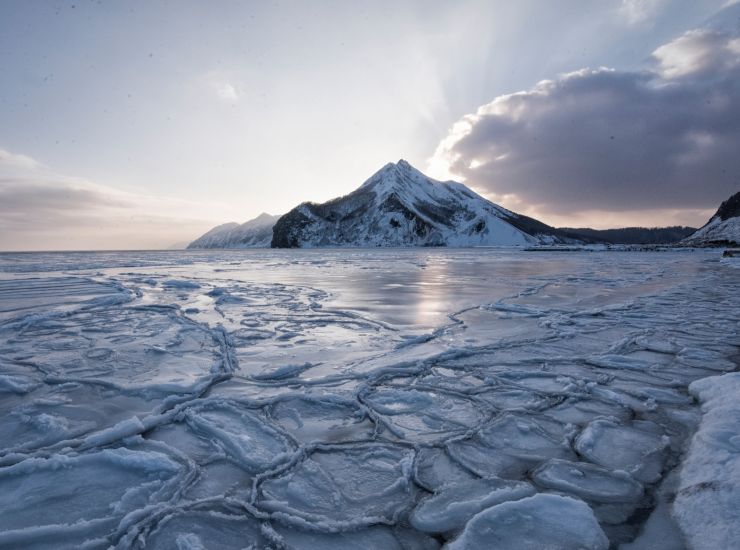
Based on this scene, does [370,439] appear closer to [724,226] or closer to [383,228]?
[724,226]

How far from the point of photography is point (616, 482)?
2.15 metres

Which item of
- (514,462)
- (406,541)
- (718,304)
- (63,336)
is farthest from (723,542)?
(718,304)

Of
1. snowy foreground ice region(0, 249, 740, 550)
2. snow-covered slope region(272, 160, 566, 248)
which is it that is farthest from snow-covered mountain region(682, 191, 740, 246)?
snowy foreground ice region(0, 249, 740, 550)

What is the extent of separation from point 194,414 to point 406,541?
202 cm

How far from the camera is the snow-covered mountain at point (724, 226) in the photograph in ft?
335

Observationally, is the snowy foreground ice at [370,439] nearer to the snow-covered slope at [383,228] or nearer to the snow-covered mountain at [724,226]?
the snow-covered mountain at [724,226]

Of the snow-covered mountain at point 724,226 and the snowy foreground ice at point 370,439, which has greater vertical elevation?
the snow-covered mountain at point 724,226

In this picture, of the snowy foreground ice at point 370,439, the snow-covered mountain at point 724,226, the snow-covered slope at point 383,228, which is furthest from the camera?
the snow-covered slope at point 383,228

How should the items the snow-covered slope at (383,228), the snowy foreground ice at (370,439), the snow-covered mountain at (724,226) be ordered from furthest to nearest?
1. the snow-covered slope at (383,228)
2. the snow-covered mountain at (724,226)
3. the snowy foreground ice at (370,439)

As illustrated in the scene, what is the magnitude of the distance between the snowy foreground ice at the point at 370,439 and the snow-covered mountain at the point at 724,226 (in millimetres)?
125113

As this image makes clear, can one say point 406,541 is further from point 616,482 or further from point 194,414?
point 194,414

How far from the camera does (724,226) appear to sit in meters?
112

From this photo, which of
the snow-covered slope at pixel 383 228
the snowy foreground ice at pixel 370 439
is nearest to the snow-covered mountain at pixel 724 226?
the snow-covered slope at pixel 383 228

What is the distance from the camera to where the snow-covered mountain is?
335 ft
